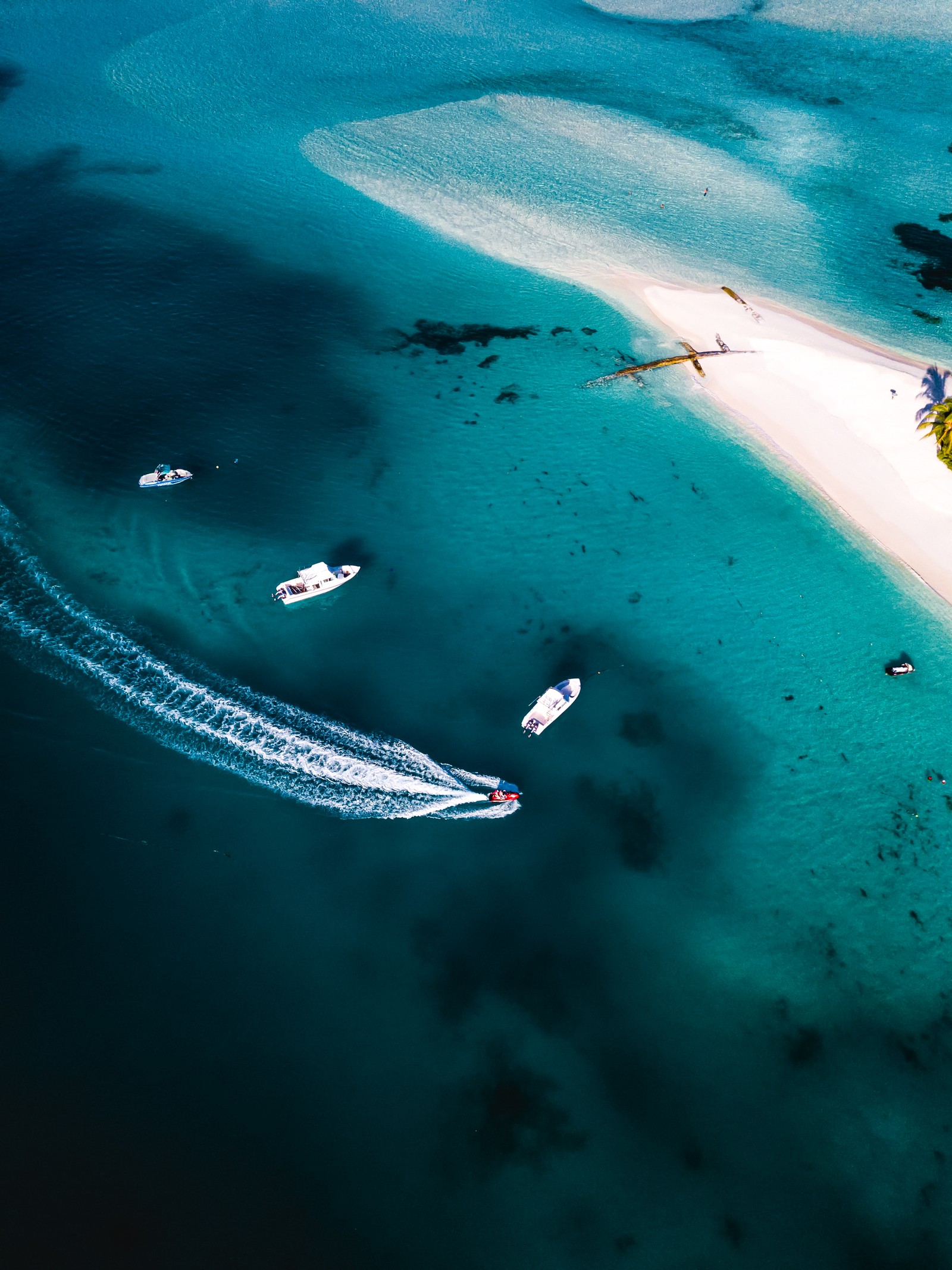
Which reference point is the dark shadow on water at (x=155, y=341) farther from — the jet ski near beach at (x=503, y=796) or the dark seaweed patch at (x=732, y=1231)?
the dark seaweed patch at (x=732, y=1231)

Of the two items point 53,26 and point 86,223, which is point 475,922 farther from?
point 53,26

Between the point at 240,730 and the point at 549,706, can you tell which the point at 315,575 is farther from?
the point at 549,706

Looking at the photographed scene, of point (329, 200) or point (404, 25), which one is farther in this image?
point (404, 25)

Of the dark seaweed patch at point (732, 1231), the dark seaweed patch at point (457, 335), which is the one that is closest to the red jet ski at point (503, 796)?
Answer: the dark seaweed patch at point (732, 1231)

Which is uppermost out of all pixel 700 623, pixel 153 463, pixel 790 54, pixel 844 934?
pixel 790 54

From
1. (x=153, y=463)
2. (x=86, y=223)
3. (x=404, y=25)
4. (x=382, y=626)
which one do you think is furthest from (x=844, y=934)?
(x=404, y=25)

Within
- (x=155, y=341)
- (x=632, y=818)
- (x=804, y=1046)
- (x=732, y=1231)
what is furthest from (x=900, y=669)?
(x=155, y=341)

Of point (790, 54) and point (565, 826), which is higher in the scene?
point (790, 54)
